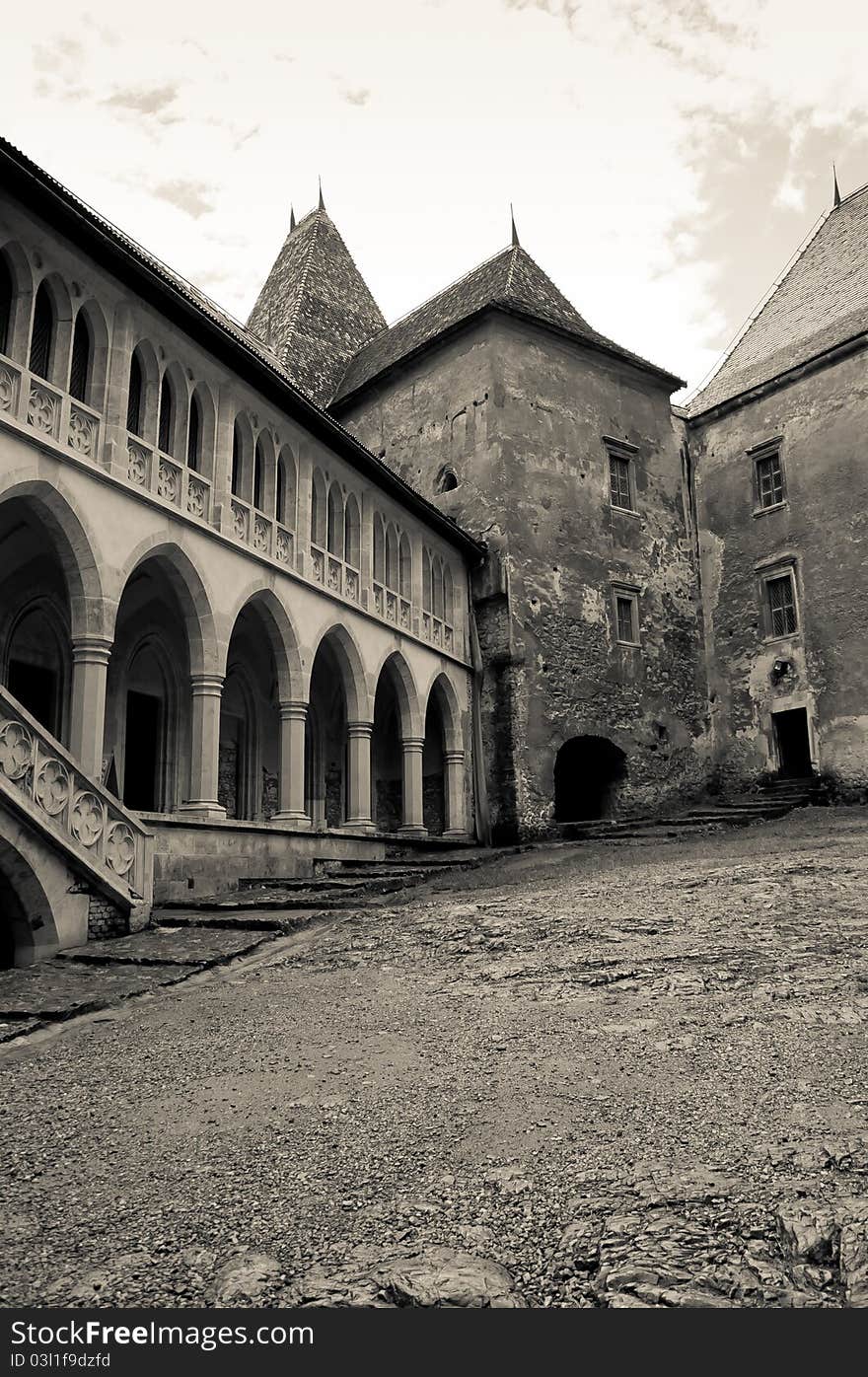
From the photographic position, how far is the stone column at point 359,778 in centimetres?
1664

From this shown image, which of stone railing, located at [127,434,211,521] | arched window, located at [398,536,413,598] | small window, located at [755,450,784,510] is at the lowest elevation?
stone railing, located at [127,434,211,521]

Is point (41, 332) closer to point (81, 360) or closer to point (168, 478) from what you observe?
point (81, 360)

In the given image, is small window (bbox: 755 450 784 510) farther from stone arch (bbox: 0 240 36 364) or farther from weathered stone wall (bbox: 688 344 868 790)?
stone arch (bbox: 0 240 36 364)

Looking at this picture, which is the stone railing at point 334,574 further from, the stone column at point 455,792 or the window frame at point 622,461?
the window frame at point 622,461

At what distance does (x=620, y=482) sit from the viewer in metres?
22.9

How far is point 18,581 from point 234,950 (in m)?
8.41

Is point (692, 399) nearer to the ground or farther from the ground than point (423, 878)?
farther from the ground

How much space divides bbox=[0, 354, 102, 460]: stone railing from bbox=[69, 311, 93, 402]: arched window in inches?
22.1

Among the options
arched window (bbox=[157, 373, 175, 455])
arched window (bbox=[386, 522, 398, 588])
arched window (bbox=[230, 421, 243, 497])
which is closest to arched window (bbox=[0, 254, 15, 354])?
arched window (bbox=[157, 373, 175, 455])

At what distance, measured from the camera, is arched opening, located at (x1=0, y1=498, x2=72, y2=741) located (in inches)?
567

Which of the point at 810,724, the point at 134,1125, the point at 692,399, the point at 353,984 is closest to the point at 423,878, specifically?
the point at 353,984

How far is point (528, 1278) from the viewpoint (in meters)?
3.20

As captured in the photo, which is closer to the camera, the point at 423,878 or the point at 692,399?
the point at 423,878

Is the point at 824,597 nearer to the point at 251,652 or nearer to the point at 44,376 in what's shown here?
the point at 251,652
